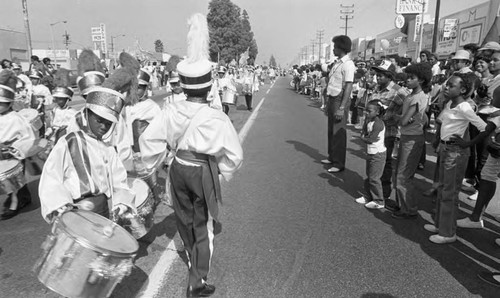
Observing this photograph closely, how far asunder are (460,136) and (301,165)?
375 centimetres

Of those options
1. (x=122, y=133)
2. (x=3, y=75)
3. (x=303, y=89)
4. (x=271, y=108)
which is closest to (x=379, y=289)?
(x=122, y=133)

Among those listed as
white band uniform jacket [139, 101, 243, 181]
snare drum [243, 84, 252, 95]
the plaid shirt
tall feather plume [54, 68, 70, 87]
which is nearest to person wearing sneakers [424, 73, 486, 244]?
the plaid shirt

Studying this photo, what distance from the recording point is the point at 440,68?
11.3 meters

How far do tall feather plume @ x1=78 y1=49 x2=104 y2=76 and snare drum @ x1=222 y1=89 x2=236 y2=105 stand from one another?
22.1 feet

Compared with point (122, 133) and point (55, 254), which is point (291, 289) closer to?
point (55, 254)

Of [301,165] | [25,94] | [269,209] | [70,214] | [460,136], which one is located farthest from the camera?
[25,94]

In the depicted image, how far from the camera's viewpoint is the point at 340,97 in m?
6.87

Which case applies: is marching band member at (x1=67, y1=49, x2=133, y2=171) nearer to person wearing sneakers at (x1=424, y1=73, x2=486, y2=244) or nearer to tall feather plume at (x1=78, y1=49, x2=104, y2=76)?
tall feather plume at (x1=78, y1=49, x2=104, y2=76)

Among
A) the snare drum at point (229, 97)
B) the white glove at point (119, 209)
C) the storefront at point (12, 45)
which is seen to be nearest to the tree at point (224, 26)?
the storefront at point (12, 45)

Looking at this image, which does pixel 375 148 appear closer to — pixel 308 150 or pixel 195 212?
pixel 195 212

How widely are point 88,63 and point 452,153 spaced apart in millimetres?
5185

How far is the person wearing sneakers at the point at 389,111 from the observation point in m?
4.93

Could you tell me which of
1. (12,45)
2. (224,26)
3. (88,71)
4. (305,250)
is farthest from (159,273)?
(224,26)

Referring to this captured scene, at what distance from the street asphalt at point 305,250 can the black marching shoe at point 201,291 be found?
6 centimetres
